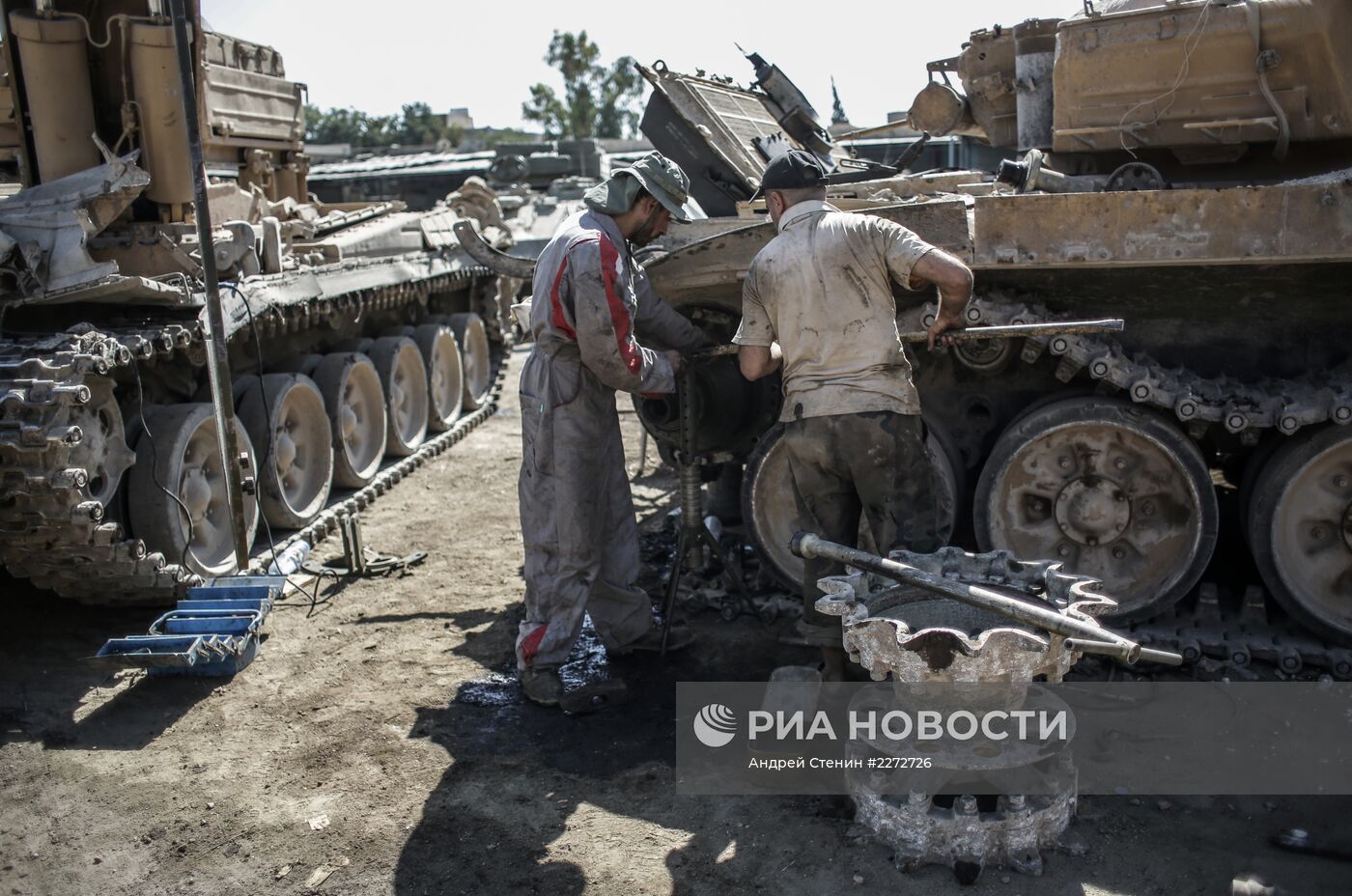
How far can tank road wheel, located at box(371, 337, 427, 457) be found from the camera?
30.4 ft

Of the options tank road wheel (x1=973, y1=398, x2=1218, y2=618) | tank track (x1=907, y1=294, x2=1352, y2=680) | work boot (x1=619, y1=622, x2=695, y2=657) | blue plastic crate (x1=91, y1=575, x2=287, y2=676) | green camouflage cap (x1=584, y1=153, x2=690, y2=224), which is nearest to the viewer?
green camouflage cap (x1=584, y1=153, x2=690, y2=224)

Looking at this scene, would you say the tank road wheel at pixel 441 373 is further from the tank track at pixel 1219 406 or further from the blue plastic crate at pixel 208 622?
the tank track at pixel 1219 406

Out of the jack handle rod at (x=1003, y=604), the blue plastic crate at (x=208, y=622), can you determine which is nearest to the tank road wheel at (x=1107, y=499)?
the jack handle rod at (x=1003, y=604)

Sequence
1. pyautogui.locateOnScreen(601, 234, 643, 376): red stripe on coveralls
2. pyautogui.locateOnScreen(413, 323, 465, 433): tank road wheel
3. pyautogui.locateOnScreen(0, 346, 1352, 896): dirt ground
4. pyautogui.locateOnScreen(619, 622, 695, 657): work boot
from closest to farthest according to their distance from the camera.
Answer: pyautogui.locateOnScreen(0, 346, 1352, 896): dirt ground, pyautogui.locateOnScreen(601, 234, 643, 376): red stripe on coveralls, pyautogui.locateOnScreen(619, 622, 695, 657): work boot, pyautogui.locateOnScreen(413, 323, 465, 433): tank road wheel

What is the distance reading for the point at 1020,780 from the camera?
3.69 meters

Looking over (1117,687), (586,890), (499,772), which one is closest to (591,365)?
(499,772)

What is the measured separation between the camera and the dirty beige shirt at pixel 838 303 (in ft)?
13.9

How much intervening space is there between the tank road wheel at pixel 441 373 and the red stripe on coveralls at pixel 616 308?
557 cm

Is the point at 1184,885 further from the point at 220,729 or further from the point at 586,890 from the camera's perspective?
the point at 220,729

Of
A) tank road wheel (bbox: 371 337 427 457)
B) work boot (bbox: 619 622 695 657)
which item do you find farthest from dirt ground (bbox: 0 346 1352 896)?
tank road wheel (bbox: 371 337 427 457)

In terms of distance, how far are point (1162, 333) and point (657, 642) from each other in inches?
108

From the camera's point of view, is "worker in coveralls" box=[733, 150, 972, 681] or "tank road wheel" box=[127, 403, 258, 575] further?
"tank road wheel" box=[127, 403, 258, 575]

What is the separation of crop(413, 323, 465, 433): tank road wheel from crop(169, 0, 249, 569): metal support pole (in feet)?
13.7

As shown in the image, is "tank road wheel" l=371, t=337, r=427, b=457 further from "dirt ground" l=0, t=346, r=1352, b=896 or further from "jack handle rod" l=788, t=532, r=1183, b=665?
"jack handle rod" l=788, t=532, r=1183, b=665
